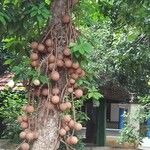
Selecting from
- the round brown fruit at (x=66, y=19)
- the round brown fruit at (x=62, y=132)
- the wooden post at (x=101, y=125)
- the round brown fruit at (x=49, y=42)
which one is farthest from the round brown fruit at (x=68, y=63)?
the wooden post at (x=101, y=125)

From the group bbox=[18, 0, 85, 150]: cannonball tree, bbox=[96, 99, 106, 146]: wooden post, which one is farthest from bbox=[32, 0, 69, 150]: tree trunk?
bbox=[96, 99, 106, 146]: wooden post

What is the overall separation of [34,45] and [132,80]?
9.03 metres

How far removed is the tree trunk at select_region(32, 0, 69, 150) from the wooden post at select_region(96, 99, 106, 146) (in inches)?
355

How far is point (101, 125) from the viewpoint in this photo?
12.5m

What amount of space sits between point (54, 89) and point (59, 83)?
0.06 m

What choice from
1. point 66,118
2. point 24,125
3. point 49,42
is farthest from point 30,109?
point 49,42

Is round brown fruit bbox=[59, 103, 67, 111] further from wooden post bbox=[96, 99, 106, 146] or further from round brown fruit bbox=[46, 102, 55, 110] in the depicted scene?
wooden post bbox=[96, 99, 106, 146]

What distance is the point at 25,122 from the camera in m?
3.09

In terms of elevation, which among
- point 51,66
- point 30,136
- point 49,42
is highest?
point 49,42

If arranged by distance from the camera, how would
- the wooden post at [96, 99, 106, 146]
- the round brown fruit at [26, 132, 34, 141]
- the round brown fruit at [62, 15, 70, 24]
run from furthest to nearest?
the wooden post at [96, 99, 106, 146] → the round brown fruit at [62, 15, 70, 24] → the round brown fruit at [26, 132, 34, 141]

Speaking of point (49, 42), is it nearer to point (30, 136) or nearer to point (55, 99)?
point (55, 99)

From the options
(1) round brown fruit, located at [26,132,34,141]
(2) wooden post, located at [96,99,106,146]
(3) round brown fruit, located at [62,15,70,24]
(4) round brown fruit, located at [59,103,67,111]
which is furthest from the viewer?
(2) wooden post, located at [96,99,106,146]

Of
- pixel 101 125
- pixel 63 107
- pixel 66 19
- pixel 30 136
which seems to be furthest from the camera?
pixel 101 125

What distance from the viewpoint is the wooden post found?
12.1 meters
